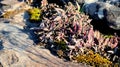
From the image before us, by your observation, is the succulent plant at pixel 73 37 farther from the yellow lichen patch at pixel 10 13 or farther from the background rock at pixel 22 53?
the yellow lichen patch at pixel 10 13

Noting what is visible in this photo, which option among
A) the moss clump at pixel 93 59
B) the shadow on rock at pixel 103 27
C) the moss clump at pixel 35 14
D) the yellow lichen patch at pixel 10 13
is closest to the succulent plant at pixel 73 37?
the moss clump at pixel 93 59

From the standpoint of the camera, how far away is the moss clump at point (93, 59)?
834cm

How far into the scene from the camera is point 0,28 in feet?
35.2

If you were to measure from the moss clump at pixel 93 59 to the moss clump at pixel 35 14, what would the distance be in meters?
3.09

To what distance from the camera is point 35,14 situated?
11.2 m

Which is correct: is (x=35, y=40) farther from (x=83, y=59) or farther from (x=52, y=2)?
(x=52, y=2)

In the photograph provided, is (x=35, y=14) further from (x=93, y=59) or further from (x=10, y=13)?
(x=93, y=59)

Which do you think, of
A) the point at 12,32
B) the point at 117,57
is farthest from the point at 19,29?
the point at 117,57

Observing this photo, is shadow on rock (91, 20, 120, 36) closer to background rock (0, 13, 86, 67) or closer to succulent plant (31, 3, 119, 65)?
succulent plant (31, 3, 119, 65)

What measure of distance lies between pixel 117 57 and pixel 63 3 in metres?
3.99

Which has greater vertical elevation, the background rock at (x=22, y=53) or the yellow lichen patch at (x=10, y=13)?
the yellow lichen patch at (x=10, y=13)

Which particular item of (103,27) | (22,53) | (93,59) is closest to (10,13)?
(22,53)

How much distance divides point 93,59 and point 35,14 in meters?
3.72

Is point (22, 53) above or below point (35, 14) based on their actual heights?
below
